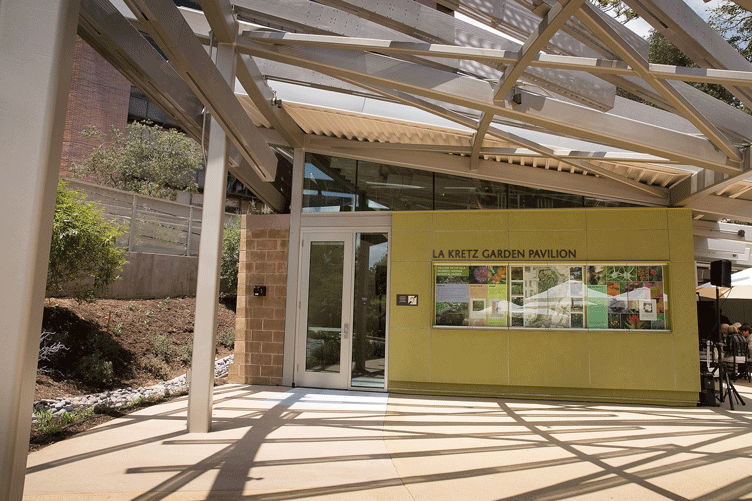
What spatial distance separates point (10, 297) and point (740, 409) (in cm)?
907

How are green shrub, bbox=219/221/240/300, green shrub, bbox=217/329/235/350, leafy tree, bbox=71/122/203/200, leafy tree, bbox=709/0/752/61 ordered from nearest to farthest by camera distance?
leafy tree, bbox=709/0/752/61
green shrub, bbox=217/329/235/350
green shrub, bbox=219/221/240/300
leafy tree, bbox=71/122/203/200

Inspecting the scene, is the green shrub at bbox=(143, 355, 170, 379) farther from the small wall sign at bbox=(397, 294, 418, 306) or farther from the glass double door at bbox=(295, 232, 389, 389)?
the small wall sign at bbox=(397, 294, 418, 306)

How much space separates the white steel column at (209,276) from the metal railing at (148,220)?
21.8 feet

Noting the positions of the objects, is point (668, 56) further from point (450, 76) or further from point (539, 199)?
point (450, 76)

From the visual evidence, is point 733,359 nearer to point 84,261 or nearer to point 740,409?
point 740,409

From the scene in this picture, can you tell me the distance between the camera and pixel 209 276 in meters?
5.47

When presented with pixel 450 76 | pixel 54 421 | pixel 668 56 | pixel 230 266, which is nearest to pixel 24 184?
pixel 450 76

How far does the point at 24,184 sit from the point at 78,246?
696cm

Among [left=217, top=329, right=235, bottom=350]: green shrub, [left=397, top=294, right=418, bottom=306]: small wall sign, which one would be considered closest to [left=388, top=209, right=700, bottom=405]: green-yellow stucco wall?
[left=397, top=294, right=418, bottom=306]: small wall sign

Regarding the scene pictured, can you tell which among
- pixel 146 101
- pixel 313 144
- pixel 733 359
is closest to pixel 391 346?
Answer: pixel 313 144

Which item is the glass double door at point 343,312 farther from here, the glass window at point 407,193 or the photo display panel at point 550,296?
the photo display panel at point 550,296

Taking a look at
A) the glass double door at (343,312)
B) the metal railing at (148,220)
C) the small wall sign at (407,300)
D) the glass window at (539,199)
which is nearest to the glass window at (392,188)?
the glass double door at (343,312)

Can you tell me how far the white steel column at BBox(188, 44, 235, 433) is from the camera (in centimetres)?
536

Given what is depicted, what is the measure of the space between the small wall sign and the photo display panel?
1.18 feet
